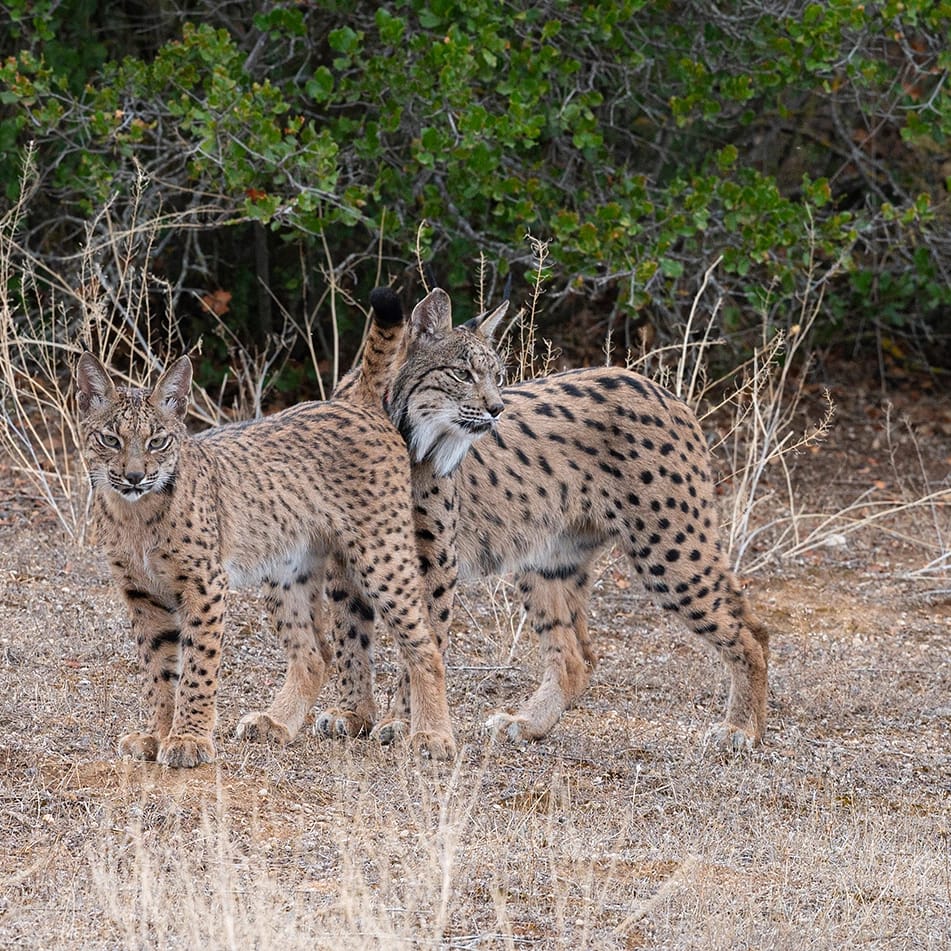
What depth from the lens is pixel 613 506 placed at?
6.72 meters

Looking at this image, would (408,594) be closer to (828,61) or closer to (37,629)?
(37,629)

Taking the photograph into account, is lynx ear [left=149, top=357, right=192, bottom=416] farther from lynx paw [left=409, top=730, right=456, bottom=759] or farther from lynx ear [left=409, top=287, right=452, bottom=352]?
lynx paw [left=409, top=730, right=456, bottom=759]

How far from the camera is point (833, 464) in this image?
37.8ft

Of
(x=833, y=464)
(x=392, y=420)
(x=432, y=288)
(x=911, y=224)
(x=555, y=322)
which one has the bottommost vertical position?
(x=833, y=464)

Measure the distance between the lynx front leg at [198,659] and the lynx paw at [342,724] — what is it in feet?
2.58

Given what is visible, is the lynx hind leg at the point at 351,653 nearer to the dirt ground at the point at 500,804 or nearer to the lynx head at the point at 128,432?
the dirt ground at the point at 500,804

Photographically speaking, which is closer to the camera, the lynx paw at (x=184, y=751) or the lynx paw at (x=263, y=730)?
the lynx paw at (x=184, y=751)

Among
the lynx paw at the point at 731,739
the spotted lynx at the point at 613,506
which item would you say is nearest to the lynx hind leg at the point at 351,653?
the spotted lynx at the point at 613,506

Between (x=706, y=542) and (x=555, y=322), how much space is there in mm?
5159

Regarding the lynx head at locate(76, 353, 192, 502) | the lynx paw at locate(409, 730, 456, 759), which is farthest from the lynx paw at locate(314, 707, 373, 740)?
the lynx head at locate(76, 353, 192, 502)

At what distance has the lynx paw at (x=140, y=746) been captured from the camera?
18.4ft

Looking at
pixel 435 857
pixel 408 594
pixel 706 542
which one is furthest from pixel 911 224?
pixel 435 857

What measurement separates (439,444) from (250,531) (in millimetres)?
842

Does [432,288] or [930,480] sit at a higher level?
[432,288]
